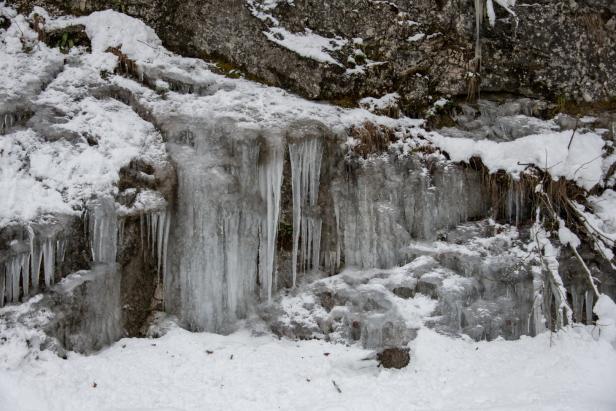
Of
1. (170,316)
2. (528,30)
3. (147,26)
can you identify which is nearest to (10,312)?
(170,316)

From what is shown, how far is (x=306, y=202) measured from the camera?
9305mm

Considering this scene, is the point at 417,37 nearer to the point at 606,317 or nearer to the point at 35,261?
the point at 606,317

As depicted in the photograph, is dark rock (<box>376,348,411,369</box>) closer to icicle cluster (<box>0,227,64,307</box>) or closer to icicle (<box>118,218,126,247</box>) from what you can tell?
icicle (<box>118,218,126,247</box>)

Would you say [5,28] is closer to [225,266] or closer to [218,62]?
[218,62]

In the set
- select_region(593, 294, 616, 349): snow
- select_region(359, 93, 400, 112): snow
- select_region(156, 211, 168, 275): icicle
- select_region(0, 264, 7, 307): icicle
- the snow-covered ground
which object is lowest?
the snow-covered ground

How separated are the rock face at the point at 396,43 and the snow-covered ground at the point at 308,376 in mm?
4489

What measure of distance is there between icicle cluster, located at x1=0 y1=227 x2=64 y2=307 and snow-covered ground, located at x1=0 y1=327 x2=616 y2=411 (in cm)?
93

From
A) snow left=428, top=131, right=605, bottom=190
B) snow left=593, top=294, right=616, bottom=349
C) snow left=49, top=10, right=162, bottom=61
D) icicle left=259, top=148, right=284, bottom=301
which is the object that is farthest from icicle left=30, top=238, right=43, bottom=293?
snow left=593, top=294, right=616, bottom=349

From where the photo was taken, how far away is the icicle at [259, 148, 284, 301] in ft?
29.3

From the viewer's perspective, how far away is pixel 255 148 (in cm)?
909

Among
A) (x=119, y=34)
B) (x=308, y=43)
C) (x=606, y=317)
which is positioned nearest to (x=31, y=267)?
(x=119, y=34)

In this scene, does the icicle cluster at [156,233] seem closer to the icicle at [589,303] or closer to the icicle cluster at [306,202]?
the icicle cluster at [306,202]

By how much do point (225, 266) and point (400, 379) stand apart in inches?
123

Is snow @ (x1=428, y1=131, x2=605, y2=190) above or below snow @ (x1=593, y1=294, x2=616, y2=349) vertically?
above
